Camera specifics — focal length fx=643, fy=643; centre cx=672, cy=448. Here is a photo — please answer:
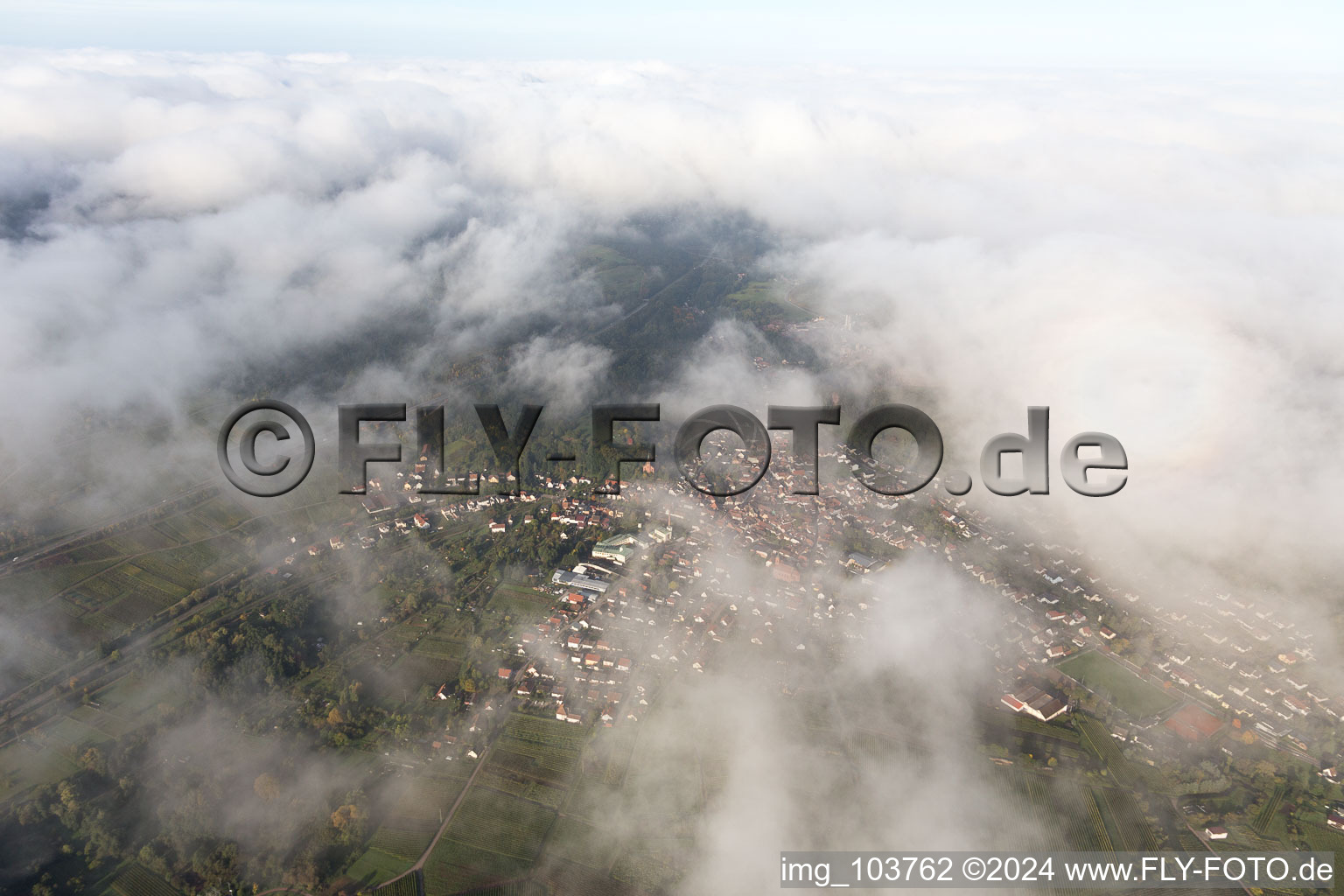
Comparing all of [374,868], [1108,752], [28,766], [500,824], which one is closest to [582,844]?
[500,824]

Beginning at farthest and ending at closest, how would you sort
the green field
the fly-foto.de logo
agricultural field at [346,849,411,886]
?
the green field < the fly-foto.de logo < agricultural field at [346,849,411,886]

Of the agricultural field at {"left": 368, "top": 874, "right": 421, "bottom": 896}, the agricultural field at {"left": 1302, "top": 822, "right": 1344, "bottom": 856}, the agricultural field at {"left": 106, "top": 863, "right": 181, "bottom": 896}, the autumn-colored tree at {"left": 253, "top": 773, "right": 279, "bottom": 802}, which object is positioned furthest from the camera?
the autumn-colored tree at {"left": 253, "top": 773, "right": 279, "bottom": 802}

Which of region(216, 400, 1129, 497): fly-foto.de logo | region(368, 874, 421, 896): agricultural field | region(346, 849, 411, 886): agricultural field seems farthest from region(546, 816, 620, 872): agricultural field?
region(216, 400, 1129, 497): fly-foto.de logo

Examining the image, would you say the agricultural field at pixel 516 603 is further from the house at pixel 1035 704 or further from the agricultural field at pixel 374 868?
the house at pixel 1035 704

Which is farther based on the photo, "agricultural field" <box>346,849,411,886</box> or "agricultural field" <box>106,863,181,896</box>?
"agricultural field" <box>346,849,411,886</box>

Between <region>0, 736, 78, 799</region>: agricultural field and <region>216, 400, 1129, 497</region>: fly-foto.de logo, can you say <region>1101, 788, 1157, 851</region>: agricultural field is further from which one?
<region>0, 736, 78, 799</region>: agricultural field

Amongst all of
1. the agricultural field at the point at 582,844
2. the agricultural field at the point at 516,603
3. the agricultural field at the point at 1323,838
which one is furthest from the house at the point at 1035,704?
the agricultural field at the point at 516,603

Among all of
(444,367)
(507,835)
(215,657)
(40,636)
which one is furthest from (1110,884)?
(444,367)

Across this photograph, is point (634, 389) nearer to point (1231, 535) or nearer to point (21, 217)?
point (1231, 535)
